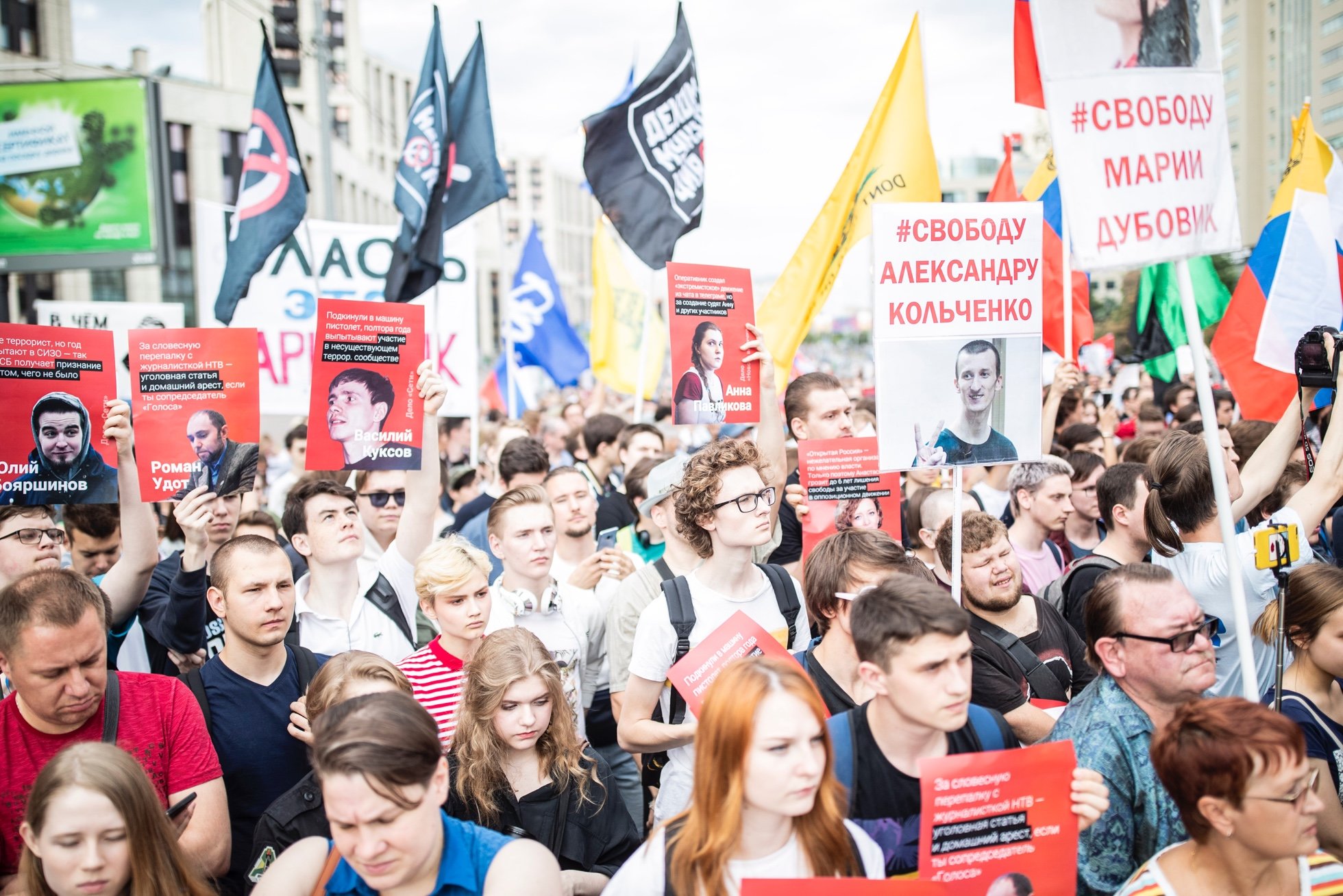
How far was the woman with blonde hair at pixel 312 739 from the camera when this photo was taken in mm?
3209

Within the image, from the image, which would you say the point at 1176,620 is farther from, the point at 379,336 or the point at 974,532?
the point at 379,336

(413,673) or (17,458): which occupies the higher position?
(17,458)

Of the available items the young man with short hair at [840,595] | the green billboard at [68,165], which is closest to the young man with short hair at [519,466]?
the young man with short hair at [840,595]

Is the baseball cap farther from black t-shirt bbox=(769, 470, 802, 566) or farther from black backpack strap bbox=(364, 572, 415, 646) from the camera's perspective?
black backpack strap bbox=(364, 572, 415, 646)

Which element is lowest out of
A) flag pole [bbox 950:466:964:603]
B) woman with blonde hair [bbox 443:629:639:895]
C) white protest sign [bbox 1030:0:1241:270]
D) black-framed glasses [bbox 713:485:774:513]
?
woman with blonde hair [bbox 443:629:639:895]

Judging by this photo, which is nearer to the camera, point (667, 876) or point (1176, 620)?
point (667, 876)

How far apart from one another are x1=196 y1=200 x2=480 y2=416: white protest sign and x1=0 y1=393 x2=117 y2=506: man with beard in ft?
12.9

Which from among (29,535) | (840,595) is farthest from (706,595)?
(29,535)

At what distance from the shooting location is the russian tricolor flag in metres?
5.69

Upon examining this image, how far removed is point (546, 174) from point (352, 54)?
7718 cm

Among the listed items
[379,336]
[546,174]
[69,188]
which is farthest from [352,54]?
[546,174]

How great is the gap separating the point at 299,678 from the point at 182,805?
0.84 metres

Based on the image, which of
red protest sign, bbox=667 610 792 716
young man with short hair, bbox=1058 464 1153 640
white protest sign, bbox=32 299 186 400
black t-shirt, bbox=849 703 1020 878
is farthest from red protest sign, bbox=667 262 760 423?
white protest sign, bbox=32 299 186 400

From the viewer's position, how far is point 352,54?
2427 inches
